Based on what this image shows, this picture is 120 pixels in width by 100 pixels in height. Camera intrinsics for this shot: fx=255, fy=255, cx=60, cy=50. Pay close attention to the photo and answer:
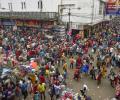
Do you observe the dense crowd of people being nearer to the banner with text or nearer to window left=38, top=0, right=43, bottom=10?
the banner with text

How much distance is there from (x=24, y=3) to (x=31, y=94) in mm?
32915

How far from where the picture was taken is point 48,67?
2064 cm

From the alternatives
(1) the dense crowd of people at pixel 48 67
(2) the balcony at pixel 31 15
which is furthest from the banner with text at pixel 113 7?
(2) the balcony at pixel 31 15

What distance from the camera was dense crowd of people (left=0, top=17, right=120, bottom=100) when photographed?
17.1 meters

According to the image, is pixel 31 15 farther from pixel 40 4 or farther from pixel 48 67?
pixel 48 67

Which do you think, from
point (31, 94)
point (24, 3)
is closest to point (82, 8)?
point (24, 3)

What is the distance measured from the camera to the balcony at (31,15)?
42.5m

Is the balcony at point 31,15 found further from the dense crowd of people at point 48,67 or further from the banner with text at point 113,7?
the dense crowd of people at point 48,67

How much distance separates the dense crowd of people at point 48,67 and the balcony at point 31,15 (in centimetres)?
1010

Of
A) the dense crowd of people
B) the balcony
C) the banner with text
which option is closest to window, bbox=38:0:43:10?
the balcony

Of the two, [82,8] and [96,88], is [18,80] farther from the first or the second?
[82,8]

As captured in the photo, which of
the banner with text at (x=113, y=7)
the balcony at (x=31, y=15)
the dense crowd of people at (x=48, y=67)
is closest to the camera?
the dense crowd of people at (x=48, y=67)

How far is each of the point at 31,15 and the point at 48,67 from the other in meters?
25.8

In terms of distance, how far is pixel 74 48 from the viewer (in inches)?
1109
